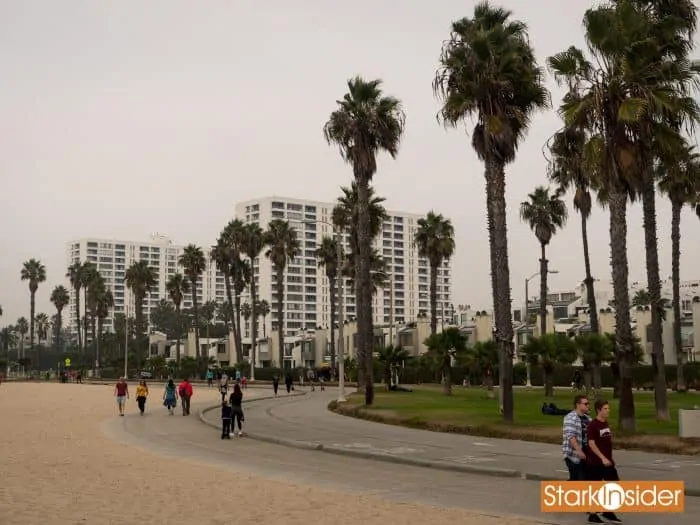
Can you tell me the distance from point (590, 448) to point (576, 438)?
1.65ft

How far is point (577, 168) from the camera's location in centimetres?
3653

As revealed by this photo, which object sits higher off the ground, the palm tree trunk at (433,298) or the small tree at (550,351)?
the palm tree trunk at (433,298)

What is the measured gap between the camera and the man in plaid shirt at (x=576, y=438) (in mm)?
11023

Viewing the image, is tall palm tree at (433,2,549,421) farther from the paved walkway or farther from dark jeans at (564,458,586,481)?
dark jeans at (564,458,586,481)

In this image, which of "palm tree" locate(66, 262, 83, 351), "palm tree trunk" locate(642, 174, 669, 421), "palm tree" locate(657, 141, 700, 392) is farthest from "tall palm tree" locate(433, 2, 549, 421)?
"palm tree" locate(66, 262, 83, 351)

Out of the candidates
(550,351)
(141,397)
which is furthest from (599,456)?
(550,351)

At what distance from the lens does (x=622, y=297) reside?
957 inches

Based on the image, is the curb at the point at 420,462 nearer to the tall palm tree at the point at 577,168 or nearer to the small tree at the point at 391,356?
the tall palm tree at the point at 577,168

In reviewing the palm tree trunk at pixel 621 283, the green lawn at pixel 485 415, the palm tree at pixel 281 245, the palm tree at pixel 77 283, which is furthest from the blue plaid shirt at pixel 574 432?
the palm tree at pixel 77 283

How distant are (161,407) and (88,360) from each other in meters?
147

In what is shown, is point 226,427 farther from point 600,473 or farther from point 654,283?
point 654,283

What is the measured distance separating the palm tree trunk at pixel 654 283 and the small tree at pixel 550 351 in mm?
16805

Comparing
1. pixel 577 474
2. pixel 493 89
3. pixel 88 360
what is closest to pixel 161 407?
pixel 493 89

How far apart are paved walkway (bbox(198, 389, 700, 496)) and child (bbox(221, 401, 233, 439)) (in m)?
0.89
